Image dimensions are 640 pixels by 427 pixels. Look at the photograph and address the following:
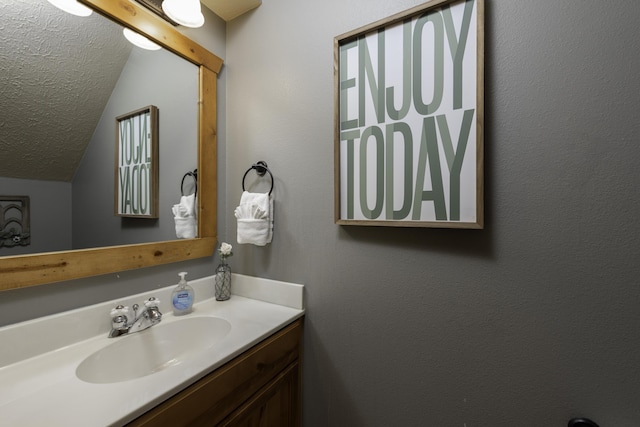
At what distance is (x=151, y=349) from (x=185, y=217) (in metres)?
0.55

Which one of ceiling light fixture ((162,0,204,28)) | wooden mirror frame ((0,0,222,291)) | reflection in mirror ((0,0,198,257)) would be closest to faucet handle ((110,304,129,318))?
wooden mirror frame ((0,0,222,291))

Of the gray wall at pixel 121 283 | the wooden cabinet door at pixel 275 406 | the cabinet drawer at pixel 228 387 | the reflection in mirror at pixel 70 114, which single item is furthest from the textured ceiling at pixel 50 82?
the wooden cabinet door at pixel 275 406

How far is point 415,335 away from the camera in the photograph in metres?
0.93

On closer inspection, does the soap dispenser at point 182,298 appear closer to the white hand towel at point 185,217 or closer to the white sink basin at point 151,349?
the white sink basin at point 151,349

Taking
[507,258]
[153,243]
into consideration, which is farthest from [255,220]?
[507,258]

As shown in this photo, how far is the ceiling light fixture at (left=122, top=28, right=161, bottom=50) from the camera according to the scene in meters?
1.02

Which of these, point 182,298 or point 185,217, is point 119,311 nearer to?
point 182,298

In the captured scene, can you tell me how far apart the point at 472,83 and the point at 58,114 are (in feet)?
4.50

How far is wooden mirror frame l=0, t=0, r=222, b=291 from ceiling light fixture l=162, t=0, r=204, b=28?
0.08m

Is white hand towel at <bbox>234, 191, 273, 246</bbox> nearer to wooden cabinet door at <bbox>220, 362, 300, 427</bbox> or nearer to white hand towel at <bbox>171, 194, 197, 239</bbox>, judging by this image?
white hand towel at <bbox>171, 194, 197, 239</bbox>

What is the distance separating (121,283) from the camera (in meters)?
0.99

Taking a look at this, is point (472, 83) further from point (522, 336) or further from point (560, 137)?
point (522, 336)

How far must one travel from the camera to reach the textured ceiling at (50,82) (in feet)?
2.55

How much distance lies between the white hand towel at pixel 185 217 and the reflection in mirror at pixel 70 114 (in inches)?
1.7
